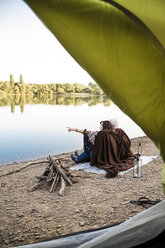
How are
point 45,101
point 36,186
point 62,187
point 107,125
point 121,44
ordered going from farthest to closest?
point 45,101 < point 107,125 < point 36,186 < point 62,187 < point 121,44

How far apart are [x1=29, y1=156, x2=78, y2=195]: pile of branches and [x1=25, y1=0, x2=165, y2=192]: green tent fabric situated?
4.30 m

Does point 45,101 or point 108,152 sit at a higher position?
point 108,152

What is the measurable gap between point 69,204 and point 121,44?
154 inches

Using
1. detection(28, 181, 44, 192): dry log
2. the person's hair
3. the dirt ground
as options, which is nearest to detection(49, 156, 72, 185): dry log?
the dirt ground

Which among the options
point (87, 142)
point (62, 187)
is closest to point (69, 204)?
point (62, 187)

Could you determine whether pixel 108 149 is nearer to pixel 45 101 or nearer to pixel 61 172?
pixel 61 172

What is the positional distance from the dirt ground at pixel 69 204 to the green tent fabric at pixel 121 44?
287cm

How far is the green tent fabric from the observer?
0.96m

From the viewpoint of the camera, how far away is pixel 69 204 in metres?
4.47

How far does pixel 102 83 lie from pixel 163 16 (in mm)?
354

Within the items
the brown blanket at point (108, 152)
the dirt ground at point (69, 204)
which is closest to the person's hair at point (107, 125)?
the brown blanket at point (108, 152)

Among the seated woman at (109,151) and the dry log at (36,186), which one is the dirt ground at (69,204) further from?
the seated woman at (109,151)

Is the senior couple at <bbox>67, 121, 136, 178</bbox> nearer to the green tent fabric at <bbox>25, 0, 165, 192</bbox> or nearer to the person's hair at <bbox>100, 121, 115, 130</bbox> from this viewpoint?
the person's hair at <bbox>100, 121, 115, 130</bbox>

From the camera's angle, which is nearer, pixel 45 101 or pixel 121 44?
pixel 121 44
